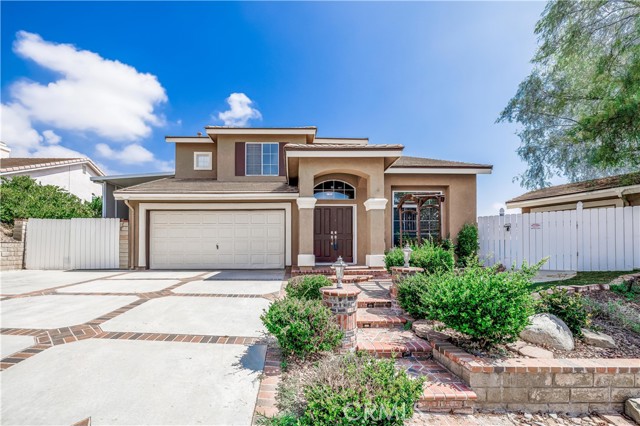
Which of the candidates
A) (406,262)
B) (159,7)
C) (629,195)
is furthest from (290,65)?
(629,195)

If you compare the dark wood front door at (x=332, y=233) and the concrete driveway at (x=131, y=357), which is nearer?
the concrete driveway at (x=131, y=357)

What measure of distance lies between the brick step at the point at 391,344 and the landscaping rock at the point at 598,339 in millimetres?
2224

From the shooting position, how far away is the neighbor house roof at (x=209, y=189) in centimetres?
1044

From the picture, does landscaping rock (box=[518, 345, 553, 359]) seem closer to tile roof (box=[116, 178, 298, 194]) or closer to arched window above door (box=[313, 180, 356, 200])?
arched window above door (box=[313, 180, 356, 200])

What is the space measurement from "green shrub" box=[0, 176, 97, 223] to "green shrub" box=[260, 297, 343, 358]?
1404cm

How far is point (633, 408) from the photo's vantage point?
10.2 ft

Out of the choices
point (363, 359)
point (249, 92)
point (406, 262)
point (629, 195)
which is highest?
point (249, 92)

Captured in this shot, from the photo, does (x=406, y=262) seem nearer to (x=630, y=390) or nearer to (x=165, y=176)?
(x=630, y=390)

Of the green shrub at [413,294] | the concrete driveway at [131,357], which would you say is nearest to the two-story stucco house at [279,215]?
the concrete driveway at [131,357]

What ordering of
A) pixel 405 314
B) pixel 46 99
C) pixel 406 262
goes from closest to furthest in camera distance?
pixel 405 314 → pixel 406 262 → pixel 46 99

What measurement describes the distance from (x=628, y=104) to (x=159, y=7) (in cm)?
1223

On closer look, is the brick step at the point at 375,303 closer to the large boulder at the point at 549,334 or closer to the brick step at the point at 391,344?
the brick step at the point at 391,344

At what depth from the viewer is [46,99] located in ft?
29.4

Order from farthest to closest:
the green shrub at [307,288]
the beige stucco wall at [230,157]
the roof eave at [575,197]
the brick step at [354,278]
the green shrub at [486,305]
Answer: the beige stucco wall at [230,157]
the roof eave at [575,197]
the brick step at [354,278]
the green shrub at [307,288]
the green shrub at [486,305]
